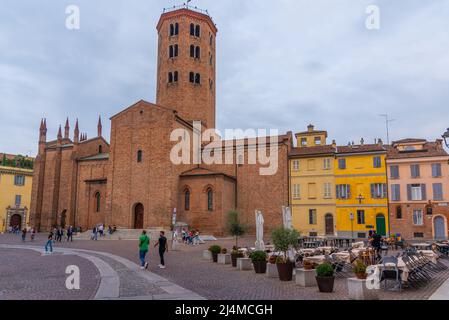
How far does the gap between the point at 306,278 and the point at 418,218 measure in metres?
25.7

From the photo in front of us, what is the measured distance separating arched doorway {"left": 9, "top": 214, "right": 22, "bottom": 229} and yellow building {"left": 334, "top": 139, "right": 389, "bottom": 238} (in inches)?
1756

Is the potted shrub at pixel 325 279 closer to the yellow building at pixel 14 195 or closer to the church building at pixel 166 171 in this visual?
the church building at pixel 166 171

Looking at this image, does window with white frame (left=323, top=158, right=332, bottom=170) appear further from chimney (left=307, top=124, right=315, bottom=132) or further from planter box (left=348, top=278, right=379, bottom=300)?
planter box (left=348, top=278, right=379, bottom=300)

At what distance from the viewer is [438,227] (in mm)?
30500

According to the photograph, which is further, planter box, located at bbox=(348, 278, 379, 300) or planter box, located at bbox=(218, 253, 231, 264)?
planter box, located at bbox=(218, 253, 231, 264)

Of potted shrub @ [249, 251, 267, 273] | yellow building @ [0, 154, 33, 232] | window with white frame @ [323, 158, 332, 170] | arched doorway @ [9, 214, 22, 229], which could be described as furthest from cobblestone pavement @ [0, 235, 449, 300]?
arched doorway @ [9, 214, 22, 229]

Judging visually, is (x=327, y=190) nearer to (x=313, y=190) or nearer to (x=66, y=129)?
(x=313, y=190)

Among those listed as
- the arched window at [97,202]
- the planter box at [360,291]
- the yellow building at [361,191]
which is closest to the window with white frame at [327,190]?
the yellow building at [361,191]

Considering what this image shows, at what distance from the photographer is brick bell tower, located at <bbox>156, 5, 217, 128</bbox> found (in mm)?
40812

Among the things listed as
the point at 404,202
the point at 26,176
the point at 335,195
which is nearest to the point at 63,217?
the point at 26,176

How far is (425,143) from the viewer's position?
109 feet

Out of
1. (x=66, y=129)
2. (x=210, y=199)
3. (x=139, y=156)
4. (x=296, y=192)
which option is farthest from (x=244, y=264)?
(x=66, y=129)

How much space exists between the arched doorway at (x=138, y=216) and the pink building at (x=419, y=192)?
77.2 feet

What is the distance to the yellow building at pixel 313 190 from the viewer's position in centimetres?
3441
